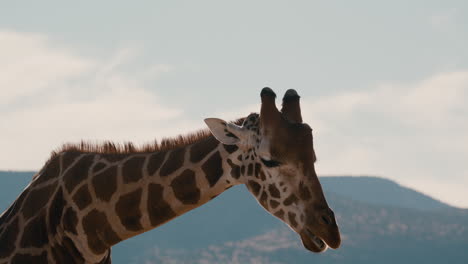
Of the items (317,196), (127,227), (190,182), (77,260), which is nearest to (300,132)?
(317,196)

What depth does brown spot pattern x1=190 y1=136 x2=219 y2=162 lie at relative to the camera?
13109mm

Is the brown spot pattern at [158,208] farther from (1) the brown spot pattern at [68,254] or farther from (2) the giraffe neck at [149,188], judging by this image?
(1) the brown spot pattern at [68,254]

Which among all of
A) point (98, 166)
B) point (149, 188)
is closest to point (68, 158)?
point (98, 166)

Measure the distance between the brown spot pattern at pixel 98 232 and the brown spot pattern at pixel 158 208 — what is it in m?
0.72

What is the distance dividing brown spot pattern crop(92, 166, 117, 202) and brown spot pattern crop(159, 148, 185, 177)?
0.82 m

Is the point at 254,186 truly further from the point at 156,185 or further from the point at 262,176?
the point at 156,185

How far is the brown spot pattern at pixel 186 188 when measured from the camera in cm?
1295

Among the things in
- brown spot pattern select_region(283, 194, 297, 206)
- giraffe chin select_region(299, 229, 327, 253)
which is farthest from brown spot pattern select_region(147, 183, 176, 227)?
giraffe chin select_region(299, 229, 327, 253)

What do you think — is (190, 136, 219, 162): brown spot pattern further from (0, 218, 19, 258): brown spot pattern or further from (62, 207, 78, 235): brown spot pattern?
(0, 218, 19, 258): brown spot pattern

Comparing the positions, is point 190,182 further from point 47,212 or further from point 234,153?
point 47,212

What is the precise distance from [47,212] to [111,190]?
1071 mm

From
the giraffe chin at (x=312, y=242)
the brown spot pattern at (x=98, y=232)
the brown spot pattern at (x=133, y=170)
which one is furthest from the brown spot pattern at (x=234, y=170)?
the brown spot pattern at (x=98, y=232)

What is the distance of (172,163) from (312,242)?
8.87 ft

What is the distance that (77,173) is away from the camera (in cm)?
1382
